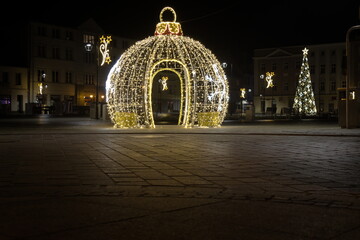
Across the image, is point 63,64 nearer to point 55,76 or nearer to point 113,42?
point 55,76

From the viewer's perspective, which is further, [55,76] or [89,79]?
[89,79]

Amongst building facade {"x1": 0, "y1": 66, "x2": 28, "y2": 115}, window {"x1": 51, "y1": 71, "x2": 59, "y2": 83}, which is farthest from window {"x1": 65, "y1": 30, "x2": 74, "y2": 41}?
building facade {"x1": 0, "y1": 66, "x2": 28, "y2": 115}

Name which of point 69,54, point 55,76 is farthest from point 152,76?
point 69,54

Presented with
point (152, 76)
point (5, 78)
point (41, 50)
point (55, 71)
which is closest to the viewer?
point (152, 76)

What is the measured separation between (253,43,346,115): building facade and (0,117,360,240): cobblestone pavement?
62.3 meters

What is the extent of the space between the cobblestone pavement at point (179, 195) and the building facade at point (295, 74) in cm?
6231

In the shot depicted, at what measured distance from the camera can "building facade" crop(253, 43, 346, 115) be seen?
71312 mm

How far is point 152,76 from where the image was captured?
20.7 metres

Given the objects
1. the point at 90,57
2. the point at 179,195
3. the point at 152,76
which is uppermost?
the point at 90,57

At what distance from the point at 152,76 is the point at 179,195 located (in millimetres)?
15183

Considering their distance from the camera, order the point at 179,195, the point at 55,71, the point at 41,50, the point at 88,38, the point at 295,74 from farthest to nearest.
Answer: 1. the point at 295,74
2. the point at 88,38
3. the point at 55,71
4. the point at 41,50
5. the point at 179,195

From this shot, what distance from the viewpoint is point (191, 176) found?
7.29m

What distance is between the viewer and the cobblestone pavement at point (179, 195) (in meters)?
4.30

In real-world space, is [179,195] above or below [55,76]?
below
